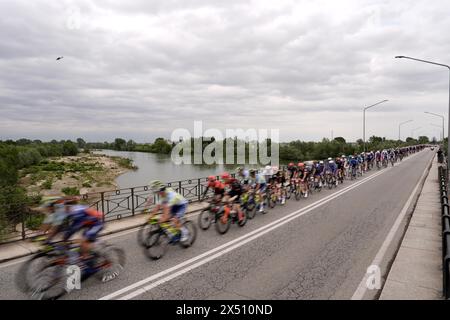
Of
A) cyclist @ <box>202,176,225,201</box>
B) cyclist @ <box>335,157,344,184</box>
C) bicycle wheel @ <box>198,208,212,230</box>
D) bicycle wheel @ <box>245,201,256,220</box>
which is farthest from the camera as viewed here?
cyclist @ <box>335,157,344,184</box>

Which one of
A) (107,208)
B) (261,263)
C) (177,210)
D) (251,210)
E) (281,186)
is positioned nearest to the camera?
(261,263)

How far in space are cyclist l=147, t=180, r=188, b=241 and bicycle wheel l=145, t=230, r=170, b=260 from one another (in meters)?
0.27

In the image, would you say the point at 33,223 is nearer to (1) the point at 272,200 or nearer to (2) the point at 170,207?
(1) the point at 272,200

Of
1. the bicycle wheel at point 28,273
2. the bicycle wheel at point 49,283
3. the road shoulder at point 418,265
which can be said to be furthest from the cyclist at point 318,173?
the bicycle wheel at point 28,273

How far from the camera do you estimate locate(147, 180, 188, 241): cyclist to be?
684 centimetres

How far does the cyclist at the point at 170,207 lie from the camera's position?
6842 mm

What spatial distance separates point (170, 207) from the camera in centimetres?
694

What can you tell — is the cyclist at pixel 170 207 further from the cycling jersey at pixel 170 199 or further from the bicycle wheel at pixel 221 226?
the bicycle wheel at pixel 221 226

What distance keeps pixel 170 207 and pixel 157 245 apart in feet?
3.04

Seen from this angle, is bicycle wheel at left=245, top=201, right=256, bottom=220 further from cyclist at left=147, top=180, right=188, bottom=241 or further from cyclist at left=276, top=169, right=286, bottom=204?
cyclist at left=147, top=180, right=188, bottom=241

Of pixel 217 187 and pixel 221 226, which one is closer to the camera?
pixel 221 226

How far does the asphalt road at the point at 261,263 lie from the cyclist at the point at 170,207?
0.49 m

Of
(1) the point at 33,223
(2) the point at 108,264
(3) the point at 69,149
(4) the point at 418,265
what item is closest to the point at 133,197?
(2) the point at 108,264

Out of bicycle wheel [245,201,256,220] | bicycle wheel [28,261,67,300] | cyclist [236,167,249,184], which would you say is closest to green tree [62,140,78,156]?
cyclist [236,167,249,184]
